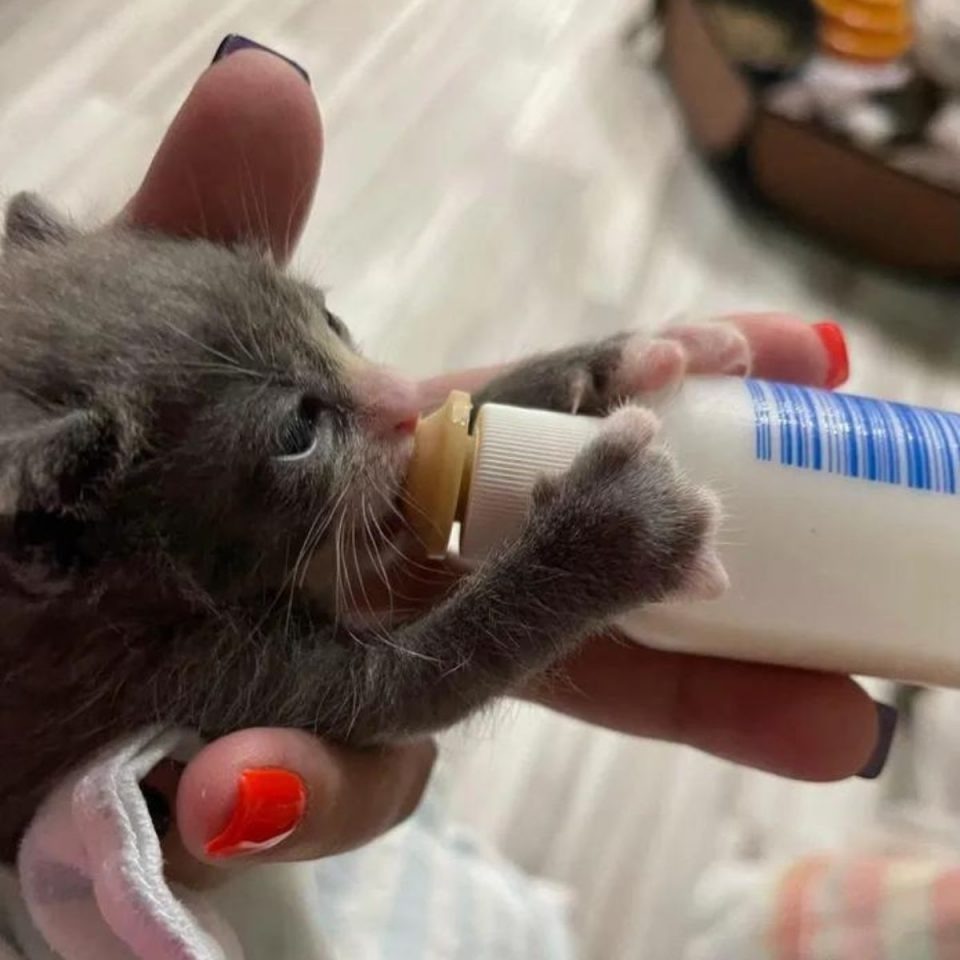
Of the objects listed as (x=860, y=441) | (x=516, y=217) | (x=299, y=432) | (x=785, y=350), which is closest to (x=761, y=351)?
(x=785, y=350)

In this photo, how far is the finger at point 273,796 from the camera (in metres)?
0.59

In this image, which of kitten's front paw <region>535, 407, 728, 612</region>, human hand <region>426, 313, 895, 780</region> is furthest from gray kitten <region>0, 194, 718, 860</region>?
human hand <region>426, 313, 895, 780</region>

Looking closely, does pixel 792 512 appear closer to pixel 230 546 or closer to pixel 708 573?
pixel 708 573

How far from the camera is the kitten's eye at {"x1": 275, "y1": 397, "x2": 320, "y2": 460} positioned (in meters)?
0.67

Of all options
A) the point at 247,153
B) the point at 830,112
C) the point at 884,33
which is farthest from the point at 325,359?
the point at 884,33

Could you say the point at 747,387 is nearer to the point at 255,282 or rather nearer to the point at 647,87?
the point at 255,282

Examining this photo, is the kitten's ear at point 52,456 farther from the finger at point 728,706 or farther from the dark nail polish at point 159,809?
the finger at point 728,706

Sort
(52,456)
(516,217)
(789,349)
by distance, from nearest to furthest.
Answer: (52,456)
(789,349)
(516,217)

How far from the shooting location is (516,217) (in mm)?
1557

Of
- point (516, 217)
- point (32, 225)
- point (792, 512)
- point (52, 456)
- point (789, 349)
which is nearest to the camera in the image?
point (52, 456)

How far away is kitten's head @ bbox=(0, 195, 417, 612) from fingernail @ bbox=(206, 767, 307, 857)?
0.11 metres

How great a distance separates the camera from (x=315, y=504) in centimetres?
68

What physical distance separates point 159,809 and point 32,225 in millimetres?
372

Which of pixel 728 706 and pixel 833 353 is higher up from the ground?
pixel 833 353
